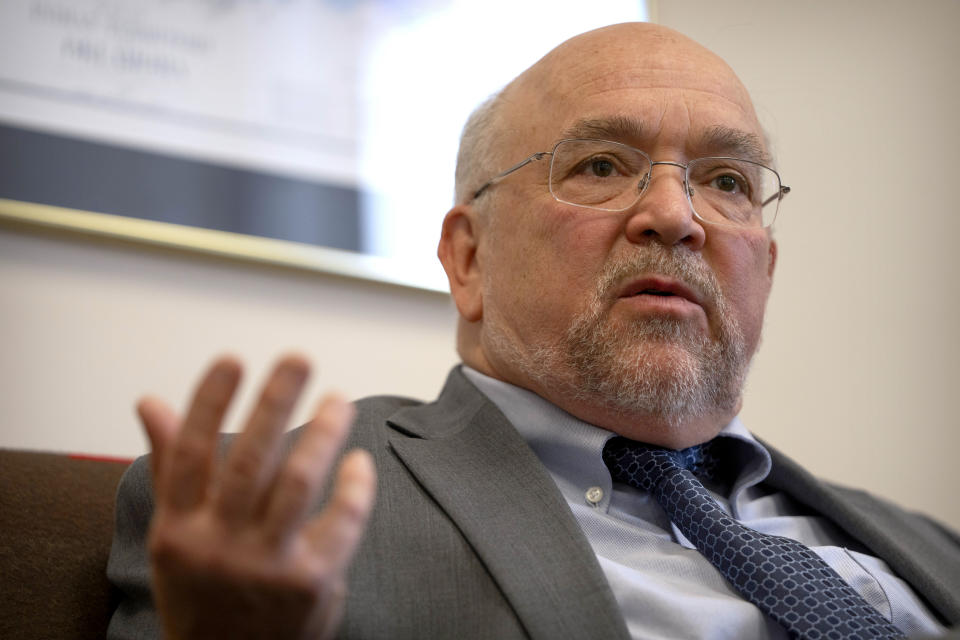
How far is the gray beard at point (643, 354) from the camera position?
1180 mm

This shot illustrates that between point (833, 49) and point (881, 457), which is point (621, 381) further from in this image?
point (833, 49)

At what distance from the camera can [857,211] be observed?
7.11 feet

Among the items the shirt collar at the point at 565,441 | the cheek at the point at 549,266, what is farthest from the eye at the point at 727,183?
the shirt collar at the point at 565,441

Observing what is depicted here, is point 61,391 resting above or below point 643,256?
below

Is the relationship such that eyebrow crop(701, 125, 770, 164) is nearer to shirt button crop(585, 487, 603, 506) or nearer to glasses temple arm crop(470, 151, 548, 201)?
glasses temple arm crop(470, 151, 548, 201)

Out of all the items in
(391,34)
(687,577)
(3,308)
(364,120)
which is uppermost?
(391,34)

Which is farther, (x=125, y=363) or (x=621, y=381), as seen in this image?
(x=125, y=363)

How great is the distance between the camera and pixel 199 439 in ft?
1.92

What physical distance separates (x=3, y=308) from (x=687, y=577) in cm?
119

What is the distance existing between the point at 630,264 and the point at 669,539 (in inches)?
15.1

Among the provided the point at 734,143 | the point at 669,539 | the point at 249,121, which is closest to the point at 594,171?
the point at 734,143

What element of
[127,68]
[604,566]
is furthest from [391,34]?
[604,566]

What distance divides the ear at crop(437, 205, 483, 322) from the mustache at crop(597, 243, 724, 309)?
270 millimetres

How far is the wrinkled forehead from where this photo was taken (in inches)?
51.0
